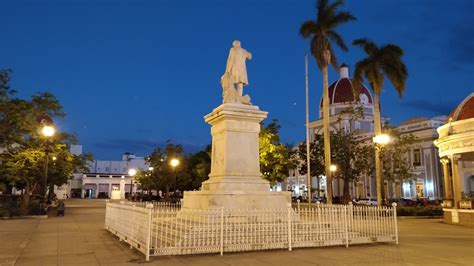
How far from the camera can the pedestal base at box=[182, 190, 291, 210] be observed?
42.0 ft

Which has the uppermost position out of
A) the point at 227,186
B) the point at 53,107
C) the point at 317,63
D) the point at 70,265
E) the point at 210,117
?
the point at 317,63

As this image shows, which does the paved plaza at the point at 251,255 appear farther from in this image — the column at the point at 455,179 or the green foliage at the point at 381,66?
the green foliage at the point at 381,66

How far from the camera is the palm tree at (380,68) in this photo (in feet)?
95.1

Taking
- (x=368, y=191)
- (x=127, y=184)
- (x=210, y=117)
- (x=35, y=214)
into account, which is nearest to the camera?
(x=210, y=117)

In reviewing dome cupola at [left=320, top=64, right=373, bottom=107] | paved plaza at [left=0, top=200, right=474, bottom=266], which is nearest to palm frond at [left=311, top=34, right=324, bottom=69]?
paved plaza at [left=0, top=200, right=474, bottom=266]

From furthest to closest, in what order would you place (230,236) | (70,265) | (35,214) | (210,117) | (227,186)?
(35,214), (210,117), (227,186), (230,236), (70,265)

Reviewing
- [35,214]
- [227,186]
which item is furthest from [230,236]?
[35,214]

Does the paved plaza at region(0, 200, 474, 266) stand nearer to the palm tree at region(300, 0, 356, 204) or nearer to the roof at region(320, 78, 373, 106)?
the palm tree at region(300, 0, 356, 204)

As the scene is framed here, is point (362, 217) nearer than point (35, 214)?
Yes

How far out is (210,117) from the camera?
49.2 feet

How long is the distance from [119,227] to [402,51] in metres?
24.2

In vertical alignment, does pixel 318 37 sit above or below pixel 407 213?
above

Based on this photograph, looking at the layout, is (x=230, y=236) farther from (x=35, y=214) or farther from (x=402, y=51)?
(x=402, y=51)

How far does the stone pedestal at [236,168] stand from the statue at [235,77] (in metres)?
0.68
